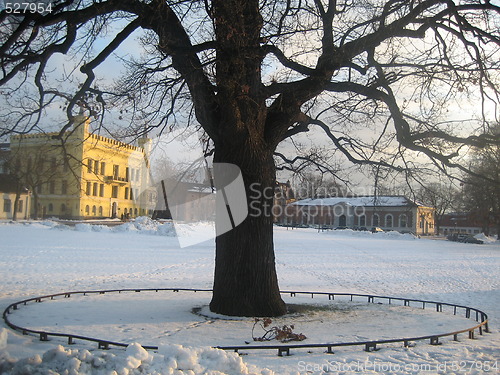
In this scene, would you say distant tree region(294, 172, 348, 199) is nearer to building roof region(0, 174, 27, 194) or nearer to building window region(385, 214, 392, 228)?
building roof region(0, 174, 27, 194)

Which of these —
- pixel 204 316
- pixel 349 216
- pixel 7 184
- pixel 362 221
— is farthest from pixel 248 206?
pixel 362 221

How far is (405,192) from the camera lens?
11.9m

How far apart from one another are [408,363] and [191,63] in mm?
6661

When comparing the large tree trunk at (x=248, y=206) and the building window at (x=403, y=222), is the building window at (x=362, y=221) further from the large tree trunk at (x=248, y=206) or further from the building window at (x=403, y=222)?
the large tree trunk at (x=248, y=206)

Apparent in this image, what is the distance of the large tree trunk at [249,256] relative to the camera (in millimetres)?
9570

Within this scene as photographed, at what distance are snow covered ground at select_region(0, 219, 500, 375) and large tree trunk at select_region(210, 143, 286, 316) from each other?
0.55m

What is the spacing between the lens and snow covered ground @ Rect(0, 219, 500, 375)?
15.8 feet

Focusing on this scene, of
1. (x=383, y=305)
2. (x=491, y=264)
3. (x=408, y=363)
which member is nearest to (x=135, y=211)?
(x=491, y=264)

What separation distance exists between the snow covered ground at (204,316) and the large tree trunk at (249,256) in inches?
21.5

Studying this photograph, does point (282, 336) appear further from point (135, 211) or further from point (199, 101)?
point (135, 211)

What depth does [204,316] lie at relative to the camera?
9547 mm

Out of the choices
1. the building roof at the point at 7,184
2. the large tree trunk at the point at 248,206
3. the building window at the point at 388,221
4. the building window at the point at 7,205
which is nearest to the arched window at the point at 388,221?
the building window at the point at 388,221

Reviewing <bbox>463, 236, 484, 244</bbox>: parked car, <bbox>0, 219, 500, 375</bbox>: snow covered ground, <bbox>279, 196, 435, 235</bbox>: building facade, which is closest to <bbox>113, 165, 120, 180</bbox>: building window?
<bbox>279, 196, 435, 235</bbox>: building facade

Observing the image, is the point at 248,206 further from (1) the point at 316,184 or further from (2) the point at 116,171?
(2) the point at 116,171
